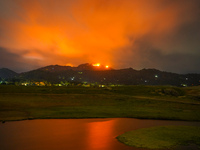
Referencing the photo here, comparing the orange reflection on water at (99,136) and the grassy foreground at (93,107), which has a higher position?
the grassy foreground at (93,107)

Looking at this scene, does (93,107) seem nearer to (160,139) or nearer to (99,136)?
(99,136)

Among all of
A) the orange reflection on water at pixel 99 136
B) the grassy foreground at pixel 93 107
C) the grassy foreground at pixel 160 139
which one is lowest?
the orange reflection on water at pixel 99 136

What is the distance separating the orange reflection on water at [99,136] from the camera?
16.4 metres

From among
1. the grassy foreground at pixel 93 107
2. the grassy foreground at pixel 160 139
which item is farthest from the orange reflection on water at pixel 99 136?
the grassy foreground at pixel 93 107

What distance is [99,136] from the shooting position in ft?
64.0

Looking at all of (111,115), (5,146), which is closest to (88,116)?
(111,115)

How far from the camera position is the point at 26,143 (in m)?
16.9

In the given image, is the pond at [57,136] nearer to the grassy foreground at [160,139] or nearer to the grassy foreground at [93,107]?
the grassy foreground at [160,139]

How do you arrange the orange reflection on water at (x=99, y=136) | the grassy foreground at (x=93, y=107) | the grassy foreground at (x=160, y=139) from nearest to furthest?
the grassy foreground at (x=160, y=139) → the orange reflection on water at (x=99, y=136) → the grassy foreground at (x=93, y=107)

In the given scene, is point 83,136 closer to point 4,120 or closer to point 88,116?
point 88,116

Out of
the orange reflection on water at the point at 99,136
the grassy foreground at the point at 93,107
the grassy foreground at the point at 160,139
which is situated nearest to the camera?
the grassy foreground at the point at 160,139

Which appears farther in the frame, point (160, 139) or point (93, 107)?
point (93, 107)

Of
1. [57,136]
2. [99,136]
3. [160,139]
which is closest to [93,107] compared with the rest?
[99,136]

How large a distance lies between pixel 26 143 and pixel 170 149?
46.1ft
